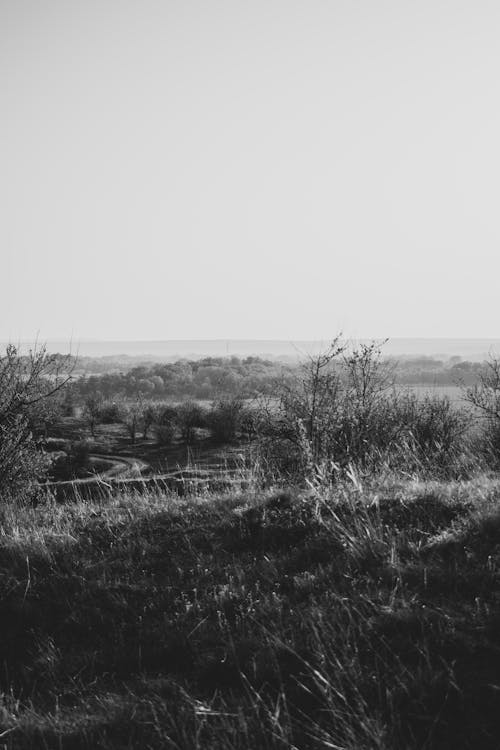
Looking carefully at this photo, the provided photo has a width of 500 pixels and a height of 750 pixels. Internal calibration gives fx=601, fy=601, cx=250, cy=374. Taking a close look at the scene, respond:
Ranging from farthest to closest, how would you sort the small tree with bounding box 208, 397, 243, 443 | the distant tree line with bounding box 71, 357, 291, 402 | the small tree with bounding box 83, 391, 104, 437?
1. the distant tree line with bounding box 71, 357, 291, 402
2. the small tree with bounding box 83, 391, 104, 437
3. the small tree with bounding box 208, 397, 243, 443

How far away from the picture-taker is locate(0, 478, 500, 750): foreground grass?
→ 3084mm

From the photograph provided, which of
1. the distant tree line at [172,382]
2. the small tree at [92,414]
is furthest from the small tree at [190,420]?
the distant tree line at [172,382]

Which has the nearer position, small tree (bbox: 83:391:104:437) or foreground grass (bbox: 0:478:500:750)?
foreground grass (bbox: 0:478:500:750)

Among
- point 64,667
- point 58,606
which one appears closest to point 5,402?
point 58,606

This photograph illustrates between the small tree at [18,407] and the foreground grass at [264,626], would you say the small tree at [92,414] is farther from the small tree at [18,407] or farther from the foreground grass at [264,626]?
the foreground grass at [264,626]

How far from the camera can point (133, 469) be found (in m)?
34.0

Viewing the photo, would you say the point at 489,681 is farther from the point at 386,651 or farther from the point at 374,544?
the point at 374,544

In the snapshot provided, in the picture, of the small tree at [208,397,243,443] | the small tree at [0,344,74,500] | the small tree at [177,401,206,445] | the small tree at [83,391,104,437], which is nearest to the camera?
the small tree at [0,344,74,500]

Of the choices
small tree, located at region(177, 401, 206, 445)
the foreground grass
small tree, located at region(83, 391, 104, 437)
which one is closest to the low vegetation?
the foreground grass

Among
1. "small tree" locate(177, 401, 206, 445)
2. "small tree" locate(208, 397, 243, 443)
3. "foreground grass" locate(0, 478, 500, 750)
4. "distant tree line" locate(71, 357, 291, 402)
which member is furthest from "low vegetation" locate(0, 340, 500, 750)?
"distant tree line" locate(71, 357, 291, 402)

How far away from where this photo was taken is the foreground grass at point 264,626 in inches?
121

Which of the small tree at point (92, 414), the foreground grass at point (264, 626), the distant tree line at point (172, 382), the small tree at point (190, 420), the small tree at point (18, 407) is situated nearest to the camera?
the foreground grass at point (264, 626)

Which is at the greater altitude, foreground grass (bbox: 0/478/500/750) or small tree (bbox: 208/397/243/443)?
foreground grass (bbox: 0/478/500/750)

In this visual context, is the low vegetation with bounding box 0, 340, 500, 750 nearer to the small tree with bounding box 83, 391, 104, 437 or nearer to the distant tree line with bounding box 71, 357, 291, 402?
the small tree with bounding box 83, 391, 104, 437
